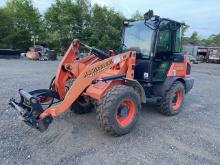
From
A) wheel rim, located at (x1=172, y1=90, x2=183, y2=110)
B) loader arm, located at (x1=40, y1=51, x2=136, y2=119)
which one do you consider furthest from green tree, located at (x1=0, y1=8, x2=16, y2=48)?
loader arm, located at (x1=40, y1=51, x2=136, y2=119)

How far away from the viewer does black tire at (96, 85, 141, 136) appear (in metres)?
4.62

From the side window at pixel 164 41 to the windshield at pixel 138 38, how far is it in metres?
0.23

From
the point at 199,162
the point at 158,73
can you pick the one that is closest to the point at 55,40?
the point at 158,73

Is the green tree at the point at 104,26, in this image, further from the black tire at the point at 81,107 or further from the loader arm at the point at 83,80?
the loader arm at the point at 83,80

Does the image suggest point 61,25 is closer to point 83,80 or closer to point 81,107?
point 81,107

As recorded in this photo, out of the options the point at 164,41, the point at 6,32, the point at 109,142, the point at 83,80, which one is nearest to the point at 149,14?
the point at 164,41

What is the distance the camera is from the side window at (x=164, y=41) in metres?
5.98

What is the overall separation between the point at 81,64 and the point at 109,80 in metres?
0.91

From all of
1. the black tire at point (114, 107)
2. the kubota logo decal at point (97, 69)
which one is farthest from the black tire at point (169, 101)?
the kubota logo decal at point (97, 69)

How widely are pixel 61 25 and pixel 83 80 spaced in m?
34.0

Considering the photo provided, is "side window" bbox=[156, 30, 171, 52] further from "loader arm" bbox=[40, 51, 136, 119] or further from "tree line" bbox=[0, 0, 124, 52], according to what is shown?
"tree line" bbox=[0, 0, 124, 52]

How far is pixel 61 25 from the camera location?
37250 millimetres

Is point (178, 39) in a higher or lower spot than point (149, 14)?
lower

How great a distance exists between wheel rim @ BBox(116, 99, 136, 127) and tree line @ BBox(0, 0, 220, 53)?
1169 inches
